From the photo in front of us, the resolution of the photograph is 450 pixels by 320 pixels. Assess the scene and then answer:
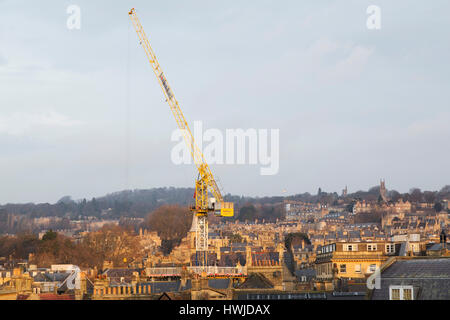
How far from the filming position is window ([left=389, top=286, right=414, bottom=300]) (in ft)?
152

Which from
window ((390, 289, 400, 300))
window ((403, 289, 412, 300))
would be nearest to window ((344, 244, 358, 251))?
window ((390, 289, 400, 300))

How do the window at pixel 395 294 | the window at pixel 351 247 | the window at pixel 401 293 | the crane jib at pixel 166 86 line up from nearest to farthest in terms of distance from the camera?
the window at pixel 401 293 < the window at pixel 395 294 < the window at pixel 351 247 < the crane jib at pixel 166 86

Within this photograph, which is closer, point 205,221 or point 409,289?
point 409,289

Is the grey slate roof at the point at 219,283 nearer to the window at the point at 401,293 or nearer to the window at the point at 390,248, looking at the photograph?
the window at the point at 390,248

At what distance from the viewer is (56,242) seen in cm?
16575

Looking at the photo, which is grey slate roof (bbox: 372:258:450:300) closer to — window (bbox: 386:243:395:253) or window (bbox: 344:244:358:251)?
window (bbox: 344:244:358:251)

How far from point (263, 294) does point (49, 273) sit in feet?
192

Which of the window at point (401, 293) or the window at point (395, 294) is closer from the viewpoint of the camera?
the window at point (401, 293)

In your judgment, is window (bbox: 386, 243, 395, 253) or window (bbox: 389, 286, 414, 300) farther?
window (bbox: 386, 243, 395, 253)

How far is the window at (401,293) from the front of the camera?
46219 millimetres

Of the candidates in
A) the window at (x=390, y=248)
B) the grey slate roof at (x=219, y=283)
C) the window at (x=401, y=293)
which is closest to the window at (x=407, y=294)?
the window at (x=401, y=293)

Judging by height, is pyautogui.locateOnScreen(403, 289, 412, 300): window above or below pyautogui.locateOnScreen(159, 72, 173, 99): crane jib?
below
